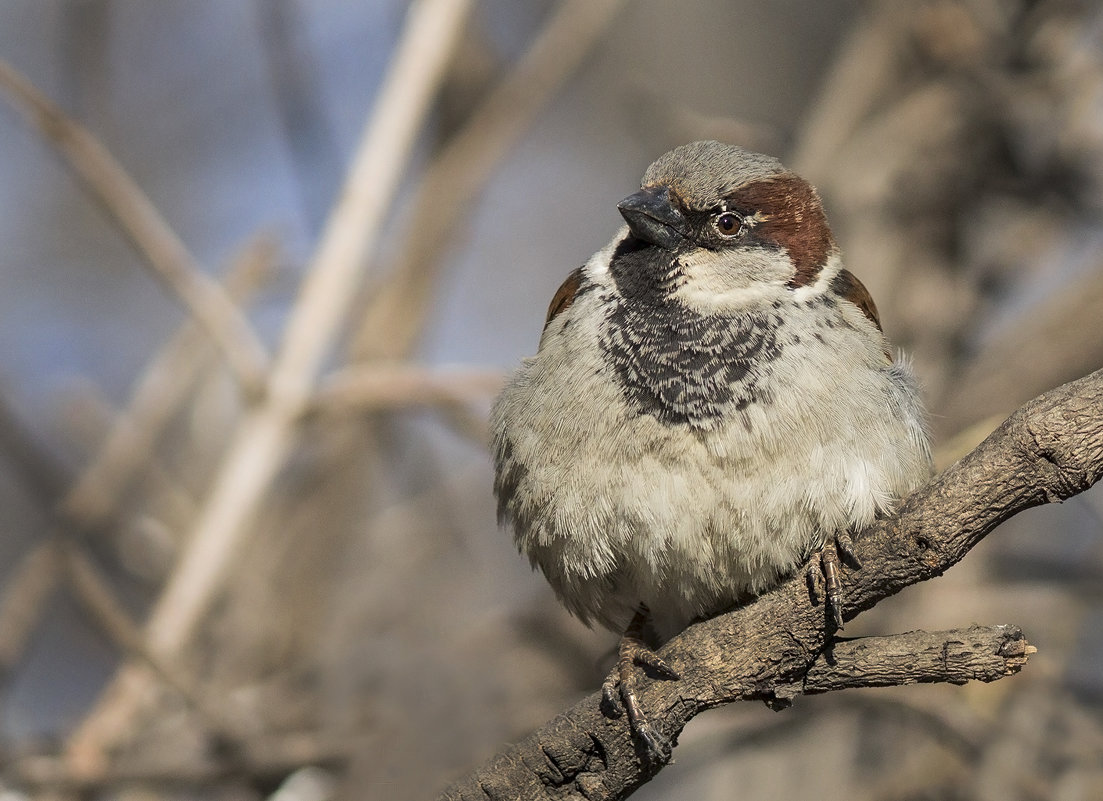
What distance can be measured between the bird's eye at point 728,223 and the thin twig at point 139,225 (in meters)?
Answer: 1.58

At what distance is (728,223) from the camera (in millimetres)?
2939

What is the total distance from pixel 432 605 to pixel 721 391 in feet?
9.41

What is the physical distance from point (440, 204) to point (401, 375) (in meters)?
1.52

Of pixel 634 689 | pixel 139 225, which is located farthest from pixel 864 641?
pixel 139 225

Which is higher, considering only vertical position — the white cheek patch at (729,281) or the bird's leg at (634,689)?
the white cheek patch at (729,281)

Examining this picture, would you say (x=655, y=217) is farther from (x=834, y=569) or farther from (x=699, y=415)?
(x=834, y=569)

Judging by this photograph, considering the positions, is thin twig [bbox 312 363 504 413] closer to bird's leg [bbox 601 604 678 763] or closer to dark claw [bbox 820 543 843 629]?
bird's leg [bbox 601 604 678 763]

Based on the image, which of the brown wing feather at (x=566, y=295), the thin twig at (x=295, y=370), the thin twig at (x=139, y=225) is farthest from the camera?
the thin twig at (x=295, y=370)

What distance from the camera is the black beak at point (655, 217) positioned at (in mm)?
2832

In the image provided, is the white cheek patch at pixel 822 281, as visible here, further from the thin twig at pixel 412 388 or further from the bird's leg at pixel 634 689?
the thin twig at pixel 412 388

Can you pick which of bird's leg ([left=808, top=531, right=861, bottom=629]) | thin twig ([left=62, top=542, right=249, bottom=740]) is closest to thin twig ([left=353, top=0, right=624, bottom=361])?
thin twig ([left=62, top=542, right=249, bottom=740])

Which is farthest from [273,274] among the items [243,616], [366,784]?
[366,784]

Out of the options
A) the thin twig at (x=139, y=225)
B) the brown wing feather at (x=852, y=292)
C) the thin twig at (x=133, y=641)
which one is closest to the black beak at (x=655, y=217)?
the brown wing feather at (x=852, y=292)

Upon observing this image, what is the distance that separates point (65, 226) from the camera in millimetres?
7445
